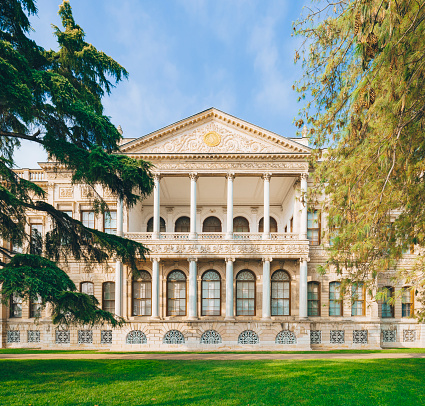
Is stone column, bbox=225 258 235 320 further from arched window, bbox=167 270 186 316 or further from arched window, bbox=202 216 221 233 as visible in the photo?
arched window, bbox=202 216 221 233

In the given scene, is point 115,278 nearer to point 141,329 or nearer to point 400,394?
point 141,329

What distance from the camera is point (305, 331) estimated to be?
70.7ft

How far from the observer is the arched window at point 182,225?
2806 cm

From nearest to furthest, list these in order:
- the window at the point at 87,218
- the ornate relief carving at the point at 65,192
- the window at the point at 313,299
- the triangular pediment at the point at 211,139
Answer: the triangular pediment at the point at 211,139, the window at the point at 313,299, the ornate relief carving at the point at 65,192, the window at the point at 87,218

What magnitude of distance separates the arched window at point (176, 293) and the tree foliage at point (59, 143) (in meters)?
11.9

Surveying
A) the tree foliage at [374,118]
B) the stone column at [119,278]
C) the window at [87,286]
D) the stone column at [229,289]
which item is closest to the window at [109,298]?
the window at [87,286]

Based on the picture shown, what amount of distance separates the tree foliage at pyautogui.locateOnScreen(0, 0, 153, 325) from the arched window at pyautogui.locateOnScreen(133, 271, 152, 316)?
11.6 m

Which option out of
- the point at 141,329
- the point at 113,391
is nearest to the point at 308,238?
the point at 141,329

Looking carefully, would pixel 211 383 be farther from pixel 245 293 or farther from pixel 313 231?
pixel 313 231

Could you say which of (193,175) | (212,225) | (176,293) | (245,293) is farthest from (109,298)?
(193,175)

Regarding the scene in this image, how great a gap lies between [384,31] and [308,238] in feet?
60.1

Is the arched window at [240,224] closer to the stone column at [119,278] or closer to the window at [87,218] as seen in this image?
the stone column at [119,278]

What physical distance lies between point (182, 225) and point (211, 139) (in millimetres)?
8058

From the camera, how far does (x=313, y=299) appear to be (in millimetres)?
23562
